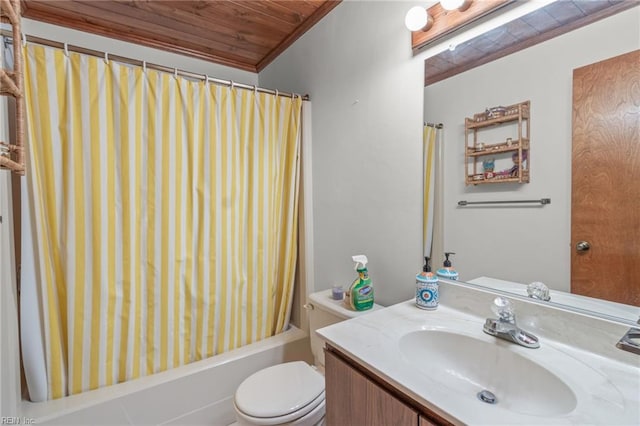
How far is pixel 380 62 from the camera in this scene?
136 cm

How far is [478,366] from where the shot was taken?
0.84 meters

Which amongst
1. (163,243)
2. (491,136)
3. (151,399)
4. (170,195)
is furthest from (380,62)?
(151,399)

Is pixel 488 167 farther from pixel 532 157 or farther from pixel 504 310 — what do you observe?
pixel 504 310

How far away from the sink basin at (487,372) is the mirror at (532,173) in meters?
0.25

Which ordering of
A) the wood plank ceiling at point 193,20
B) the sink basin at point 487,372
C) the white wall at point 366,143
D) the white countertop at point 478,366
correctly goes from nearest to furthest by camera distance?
the white countertop at point 478,366 → the sink basin at point 487,372 → the white wall at point 366,143 → the wood plank ceiling at point 193,20

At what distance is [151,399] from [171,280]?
22.5 inches

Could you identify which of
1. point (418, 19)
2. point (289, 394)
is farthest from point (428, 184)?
point (289, 394)

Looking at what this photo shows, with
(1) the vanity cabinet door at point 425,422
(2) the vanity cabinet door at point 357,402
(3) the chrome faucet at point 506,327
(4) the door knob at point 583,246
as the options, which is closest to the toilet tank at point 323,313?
(2) the vanity cabinet door at point 357,402

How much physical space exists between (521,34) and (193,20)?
1.78 m

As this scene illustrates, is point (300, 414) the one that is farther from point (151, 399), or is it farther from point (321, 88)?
point (321, 88)

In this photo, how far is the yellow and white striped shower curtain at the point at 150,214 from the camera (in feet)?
4.26

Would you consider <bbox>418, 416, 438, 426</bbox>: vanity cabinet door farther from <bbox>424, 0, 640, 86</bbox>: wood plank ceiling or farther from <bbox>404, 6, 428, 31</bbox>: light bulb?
<bbox>404, 6, 428, 31</bbox>: light bulb

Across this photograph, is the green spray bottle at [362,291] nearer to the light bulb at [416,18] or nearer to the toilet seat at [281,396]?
the toilet seat at [281,396]

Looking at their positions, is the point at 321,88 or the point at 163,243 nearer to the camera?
the point at 163,243
